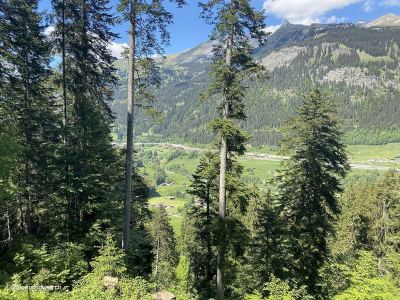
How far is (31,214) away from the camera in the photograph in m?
19.1

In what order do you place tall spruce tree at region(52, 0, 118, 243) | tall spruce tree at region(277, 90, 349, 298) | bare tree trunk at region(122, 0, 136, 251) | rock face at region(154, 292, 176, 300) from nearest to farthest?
rock face at region(154, 292, 176, 300)
bare tree trunk at region(122, 0, 136, 251)
tall spruce tree at region(52, 0, 118, 243)
tall spruce tree at region(277, 90, 349, 298)

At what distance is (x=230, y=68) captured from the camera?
16047 mm

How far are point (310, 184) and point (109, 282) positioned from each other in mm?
13444

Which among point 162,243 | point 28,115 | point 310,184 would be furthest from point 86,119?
point 162,243

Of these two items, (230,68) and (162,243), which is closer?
(230,68)

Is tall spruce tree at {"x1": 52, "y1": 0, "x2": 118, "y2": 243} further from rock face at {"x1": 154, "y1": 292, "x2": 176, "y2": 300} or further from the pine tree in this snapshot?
the pine tree

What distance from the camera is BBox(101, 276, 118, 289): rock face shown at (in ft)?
41.5

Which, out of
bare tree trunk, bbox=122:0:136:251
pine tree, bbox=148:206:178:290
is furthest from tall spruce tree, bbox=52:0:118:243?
pine tree, bbox=148:206:178:290

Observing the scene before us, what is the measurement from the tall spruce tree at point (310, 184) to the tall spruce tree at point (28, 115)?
13.6m

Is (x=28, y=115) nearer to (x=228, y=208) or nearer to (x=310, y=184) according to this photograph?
(x=228, y=208)

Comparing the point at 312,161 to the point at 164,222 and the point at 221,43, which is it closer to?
the point at 221,43

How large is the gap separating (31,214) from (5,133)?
619 centimetres

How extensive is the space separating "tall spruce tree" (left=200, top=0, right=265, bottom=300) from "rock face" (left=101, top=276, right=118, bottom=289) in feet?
15.7

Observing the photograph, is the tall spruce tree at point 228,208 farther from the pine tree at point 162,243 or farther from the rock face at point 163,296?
the pine tree at point 162,243
